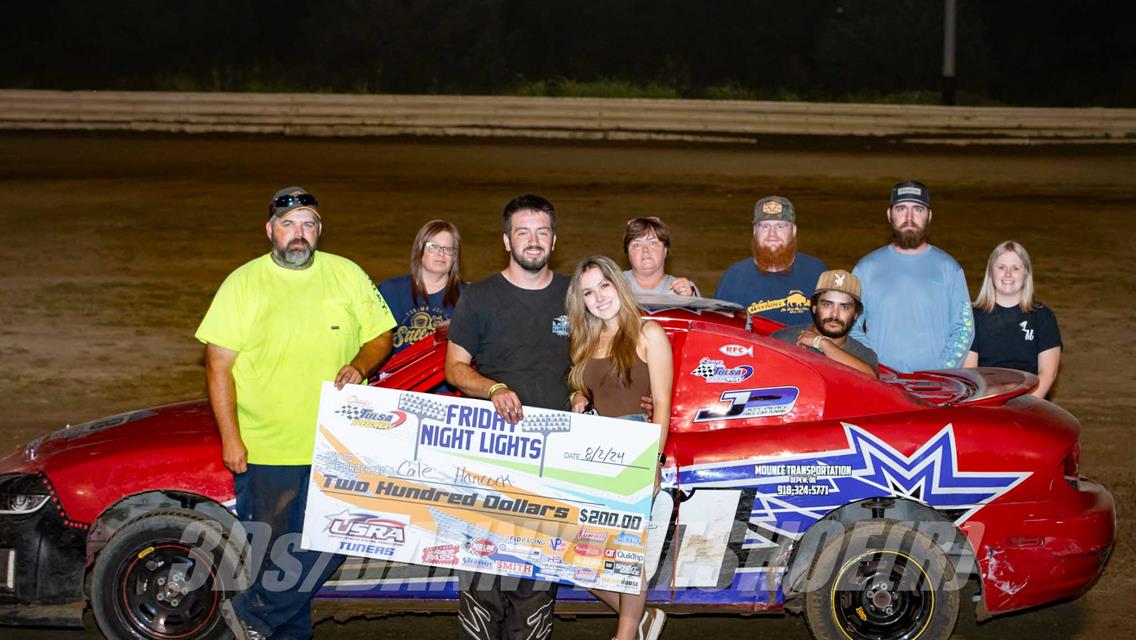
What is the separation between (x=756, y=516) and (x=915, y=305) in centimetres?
186

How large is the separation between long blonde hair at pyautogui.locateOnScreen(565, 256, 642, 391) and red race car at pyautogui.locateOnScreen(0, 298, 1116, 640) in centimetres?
50

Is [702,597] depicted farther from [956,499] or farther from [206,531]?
[206,531]

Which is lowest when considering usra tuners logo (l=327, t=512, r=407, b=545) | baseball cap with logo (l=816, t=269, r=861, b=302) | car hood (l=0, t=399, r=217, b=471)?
usra tuners logo (l=327, t=512, r=407, b=545)

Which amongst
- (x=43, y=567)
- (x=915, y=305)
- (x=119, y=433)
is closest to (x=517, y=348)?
(x=119, y=433)

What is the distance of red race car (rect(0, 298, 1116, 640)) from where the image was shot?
17.0 ft

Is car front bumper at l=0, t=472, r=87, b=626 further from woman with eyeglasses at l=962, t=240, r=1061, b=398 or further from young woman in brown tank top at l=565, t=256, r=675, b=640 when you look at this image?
woman with eyeglasses at l=962, t=240, r=1061, b=398

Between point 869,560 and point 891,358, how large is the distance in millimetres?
1568

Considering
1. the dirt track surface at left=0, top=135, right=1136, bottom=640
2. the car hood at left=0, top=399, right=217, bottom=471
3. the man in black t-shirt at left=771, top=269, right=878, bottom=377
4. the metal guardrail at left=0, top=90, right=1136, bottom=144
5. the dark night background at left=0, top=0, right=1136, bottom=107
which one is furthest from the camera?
the dark night background at left=0, top=0, right=1136, bottom=107

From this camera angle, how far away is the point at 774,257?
6.64m

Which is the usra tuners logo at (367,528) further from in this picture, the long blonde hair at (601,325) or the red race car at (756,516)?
the long blonde hair at (601,325)

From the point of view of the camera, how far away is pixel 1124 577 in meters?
6.41

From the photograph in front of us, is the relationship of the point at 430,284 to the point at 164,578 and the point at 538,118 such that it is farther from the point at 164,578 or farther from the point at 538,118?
the point at 538,118

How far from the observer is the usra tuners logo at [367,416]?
4.92 metres

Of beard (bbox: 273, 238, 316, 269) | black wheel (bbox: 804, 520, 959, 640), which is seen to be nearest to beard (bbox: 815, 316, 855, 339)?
black wheel (bbox: 804, 520, 959, 640)
